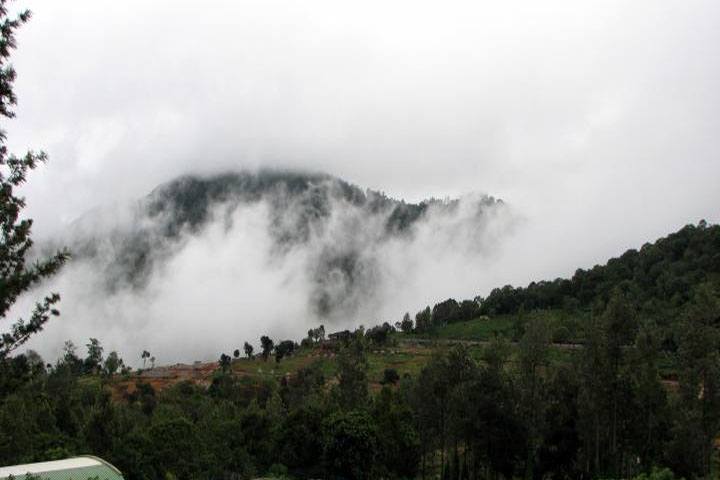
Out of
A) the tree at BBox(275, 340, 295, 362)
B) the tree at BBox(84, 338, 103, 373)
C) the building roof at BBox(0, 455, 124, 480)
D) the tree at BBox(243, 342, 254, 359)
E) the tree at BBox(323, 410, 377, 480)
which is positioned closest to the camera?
the building roof at BBox(0, 455, 124, 480)

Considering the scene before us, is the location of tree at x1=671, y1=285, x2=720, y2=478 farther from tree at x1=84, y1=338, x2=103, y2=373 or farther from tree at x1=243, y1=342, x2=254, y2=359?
tree at x1=84, y1=338, x2=103, y2=373

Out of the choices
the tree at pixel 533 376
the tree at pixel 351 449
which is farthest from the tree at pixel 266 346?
the tree at pixel 533 376

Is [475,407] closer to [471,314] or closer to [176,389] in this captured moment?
[176,389]

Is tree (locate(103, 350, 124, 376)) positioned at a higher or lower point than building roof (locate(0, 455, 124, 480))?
higher

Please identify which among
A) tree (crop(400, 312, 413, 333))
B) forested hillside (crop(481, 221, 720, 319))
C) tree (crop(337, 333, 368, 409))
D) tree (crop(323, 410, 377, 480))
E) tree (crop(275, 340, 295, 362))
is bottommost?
tree (crop(323, 410, 377, 480))

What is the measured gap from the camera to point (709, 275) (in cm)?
10719

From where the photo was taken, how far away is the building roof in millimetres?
30309

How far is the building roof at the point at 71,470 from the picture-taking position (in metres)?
30.3

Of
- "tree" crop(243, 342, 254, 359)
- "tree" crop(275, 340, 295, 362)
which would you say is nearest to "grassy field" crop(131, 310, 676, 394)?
"tree" crop(275, 340, 295, 362)

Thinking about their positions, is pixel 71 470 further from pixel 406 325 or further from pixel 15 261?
pixel 406 325

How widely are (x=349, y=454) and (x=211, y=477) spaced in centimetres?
1033

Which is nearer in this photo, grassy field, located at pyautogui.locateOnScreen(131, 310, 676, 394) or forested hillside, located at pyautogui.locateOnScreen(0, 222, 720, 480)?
forested hillside, located at pyautogui.locateOnScreen(0, 222, 720, 480)

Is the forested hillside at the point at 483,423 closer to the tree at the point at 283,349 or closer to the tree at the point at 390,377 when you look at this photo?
the tree at the point at 390,377

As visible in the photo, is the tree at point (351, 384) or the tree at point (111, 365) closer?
the tree at point (351, 384)
